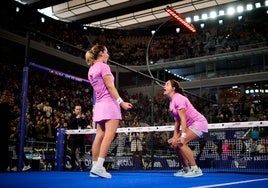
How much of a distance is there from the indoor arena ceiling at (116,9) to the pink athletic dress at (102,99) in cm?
2280

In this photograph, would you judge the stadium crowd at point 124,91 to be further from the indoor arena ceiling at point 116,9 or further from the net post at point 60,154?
the indoor arena ceiling at point 116,9

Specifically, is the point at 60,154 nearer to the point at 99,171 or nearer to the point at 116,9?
the point at 99,171

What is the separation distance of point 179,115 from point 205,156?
124 inches

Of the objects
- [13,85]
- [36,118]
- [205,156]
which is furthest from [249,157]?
[13,85]

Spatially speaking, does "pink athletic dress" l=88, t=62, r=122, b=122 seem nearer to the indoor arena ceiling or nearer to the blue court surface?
the blue court surface

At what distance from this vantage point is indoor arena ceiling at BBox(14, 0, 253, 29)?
26.6 m

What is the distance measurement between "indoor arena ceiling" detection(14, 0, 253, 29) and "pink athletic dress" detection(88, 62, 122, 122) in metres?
22.8

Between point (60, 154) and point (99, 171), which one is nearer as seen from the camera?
point (99, 171)

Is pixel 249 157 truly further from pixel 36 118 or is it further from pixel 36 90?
pixel 36 90

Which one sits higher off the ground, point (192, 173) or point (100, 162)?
point (100, 162)

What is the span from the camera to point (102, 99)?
14.6 feet

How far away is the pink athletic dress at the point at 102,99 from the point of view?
436 centimetres

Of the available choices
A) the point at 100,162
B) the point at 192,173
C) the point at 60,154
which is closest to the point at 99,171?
the point at 100,162

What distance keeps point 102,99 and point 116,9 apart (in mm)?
24328
